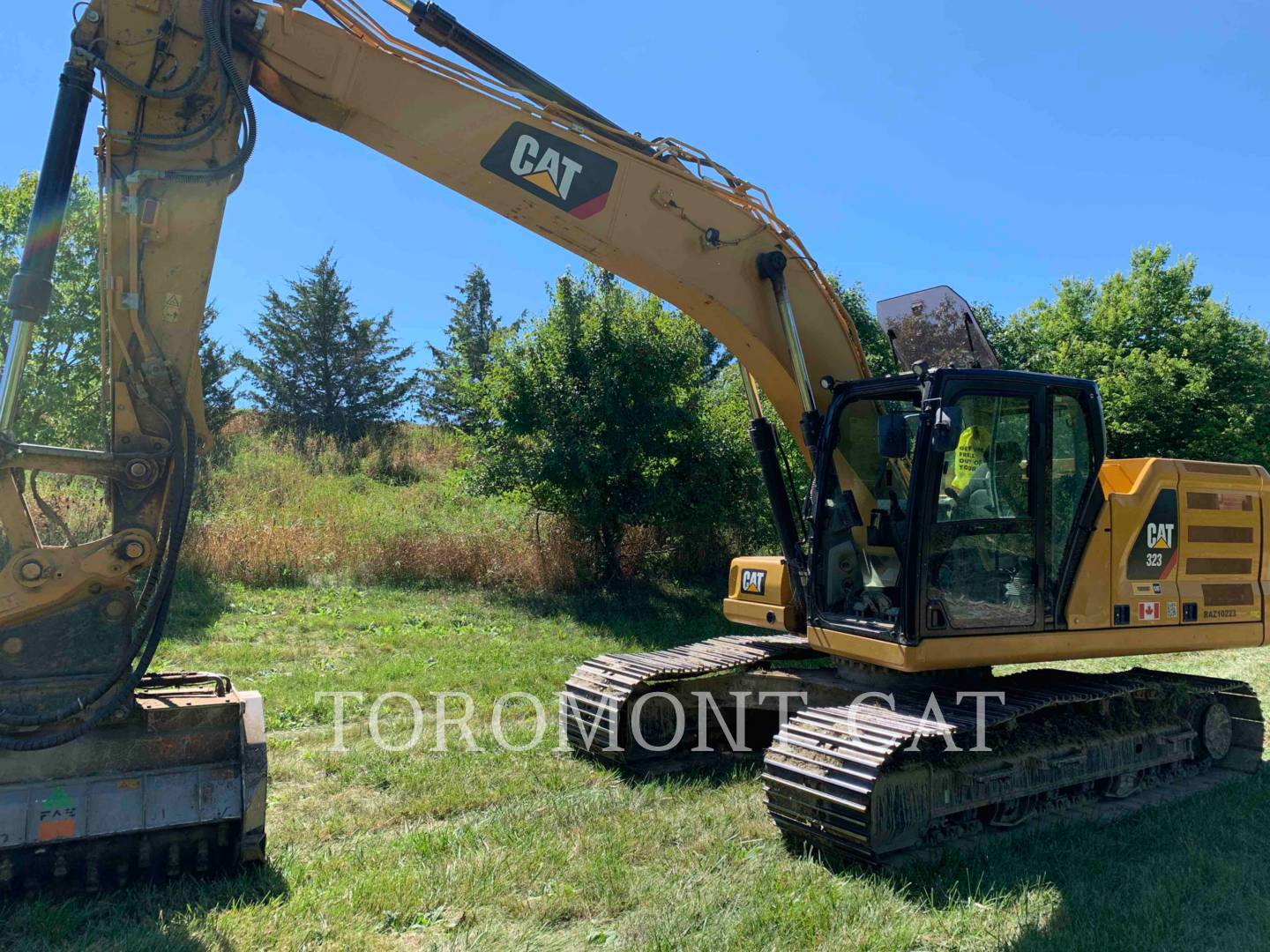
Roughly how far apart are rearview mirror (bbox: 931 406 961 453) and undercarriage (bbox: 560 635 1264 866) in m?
1.45

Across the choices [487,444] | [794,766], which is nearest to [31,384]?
[487,444]

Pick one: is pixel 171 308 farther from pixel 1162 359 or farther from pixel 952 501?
pixel 1162 359

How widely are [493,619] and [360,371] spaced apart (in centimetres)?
1914

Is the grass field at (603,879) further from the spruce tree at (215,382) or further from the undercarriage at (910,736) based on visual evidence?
the spruce tree at (215,382)

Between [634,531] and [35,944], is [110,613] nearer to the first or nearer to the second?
[35,944]

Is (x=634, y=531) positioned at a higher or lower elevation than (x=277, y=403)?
lower

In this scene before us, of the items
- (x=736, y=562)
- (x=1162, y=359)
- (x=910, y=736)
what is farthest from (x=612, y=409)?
(x=1162, y=359)

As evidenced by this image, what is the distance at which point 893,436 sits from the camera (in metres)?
5.00

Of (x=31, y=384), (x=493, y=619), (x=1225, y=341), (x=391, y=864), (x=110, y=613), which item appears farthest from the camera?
(x=1225, y=341)

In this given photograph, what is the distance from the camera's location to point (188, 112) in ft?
14.3

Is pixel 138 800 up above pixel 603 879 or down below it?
above

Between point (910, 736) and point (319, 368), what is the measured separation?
1052 inches

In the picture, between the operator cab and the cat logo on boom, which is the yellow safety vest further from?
the cat logo on boom

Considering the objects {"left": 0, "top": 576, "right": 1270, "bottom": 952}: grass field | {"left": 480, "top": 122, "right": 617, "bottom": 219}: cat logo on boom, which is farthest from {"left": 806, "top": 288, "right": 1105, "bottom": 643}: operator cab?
{"left": 480, "top": 122, "right": 617, "bottom": 219}: cat logo on boom
